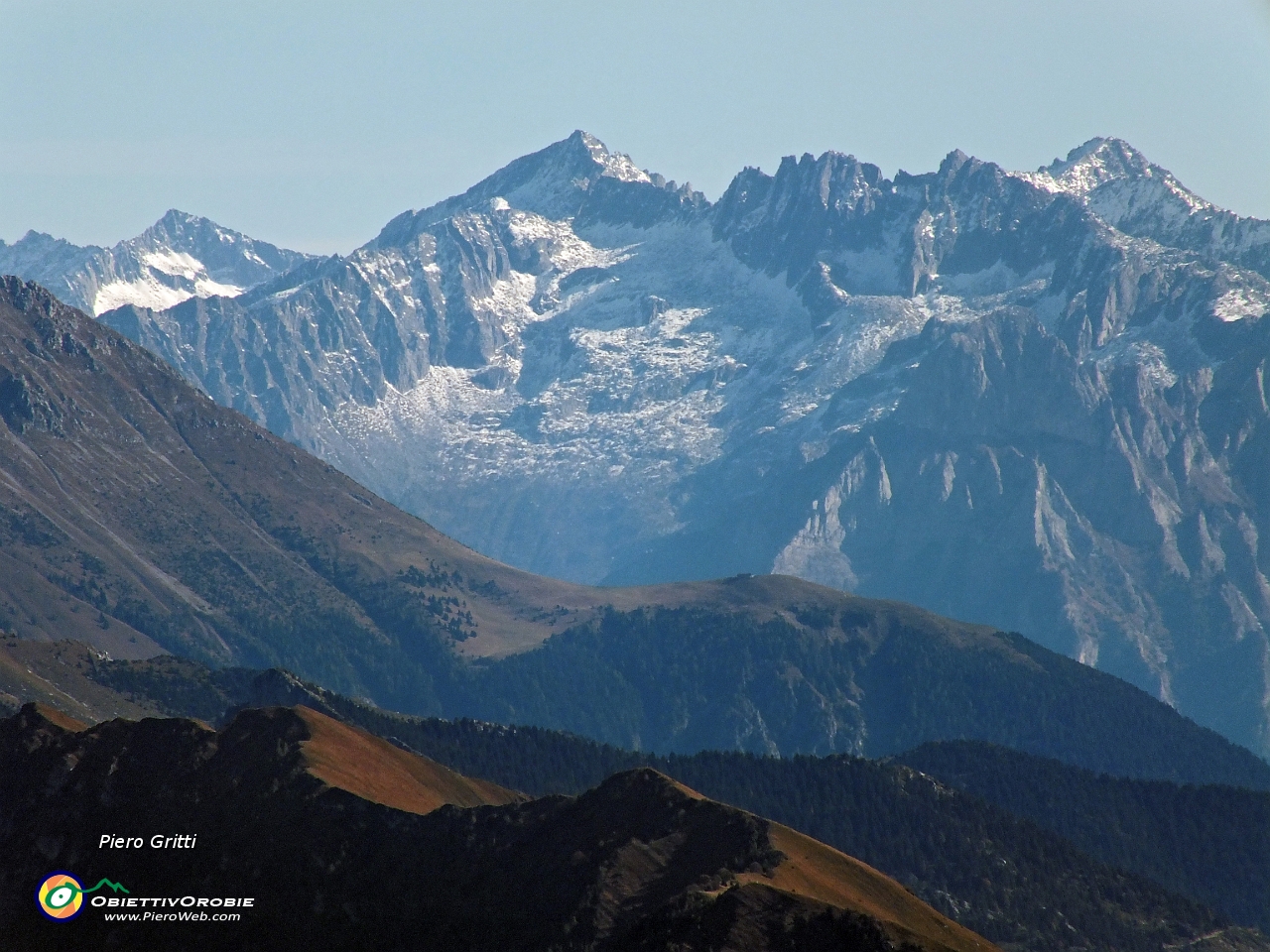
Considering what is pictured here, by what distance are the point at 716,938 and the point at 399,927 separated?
4110cm

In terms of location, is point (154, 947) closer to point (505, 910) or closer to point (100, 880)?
point (100, 880)

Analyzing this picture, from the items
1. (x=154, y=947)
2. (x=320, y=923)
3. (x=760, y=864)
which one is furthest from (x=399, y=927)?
(x=760, y=864)

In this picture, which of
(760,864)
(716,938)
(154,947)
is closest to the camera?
(716,938)

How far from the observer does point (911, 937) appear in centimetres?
17788

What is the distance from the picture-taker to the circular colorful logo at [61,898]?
192125 millimetres

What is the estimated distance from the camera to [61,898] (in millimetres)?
195750

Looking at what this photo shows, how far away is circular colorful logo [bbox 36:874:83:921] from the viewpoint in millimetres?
192125

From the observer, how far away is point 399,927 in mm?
196750

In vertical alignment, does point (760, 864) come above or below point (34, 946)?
above

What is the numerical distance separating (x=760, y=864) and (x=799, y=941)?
26851 mm

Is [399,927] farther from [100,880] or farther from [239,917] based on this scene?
[100,880]

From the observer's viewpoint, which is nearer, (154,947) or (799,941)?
(799,941)

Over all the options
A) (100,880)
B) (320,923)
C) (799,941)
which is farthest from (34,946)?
(799,941)

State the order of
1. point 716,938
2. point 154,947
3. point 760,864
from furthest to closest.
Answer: point 760,864, point 154,947, point 716,938
